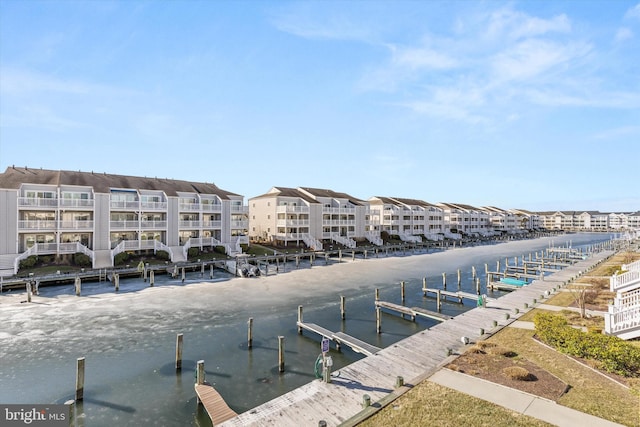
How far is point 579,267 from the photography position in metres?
46.0

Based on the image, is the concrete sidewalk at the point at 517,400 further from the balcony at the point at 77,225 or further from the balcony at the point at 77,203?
the balcony at the point at 77,203

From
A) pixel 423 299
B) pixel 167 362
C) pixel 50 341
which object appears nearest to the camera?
pixel 167 362

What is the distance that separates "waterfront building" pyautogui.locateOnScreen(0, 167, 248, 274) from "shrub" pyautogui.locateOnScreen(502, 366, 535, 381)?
42393 mm

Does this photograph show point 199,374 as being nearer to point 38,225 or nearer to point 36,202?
point 38,225

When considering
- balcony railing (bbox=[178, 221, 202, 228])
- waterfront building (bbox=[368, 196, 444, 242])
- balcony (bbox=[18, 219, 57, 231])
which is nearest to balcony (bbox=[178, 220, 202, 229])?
balcony railing (bbox=[178, 221, 202, 228])

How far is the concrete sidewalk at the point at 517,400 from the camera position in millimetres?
10570

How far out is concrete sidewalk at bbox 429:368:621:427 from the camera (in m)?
10.6

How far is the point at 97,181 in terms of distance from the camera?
46.3 metres

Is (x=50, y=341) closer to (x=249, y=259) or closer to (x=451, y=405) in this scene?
(x=451, y=405)

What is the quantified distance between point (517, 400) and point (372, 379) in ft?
17.7

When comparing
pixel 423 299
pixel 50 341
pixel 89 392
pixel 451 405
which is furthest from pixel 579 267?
pixel 50 341

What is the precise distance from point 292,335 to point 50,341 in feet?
50.2

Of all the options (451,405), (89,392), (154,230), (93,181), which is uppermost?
(93,181)

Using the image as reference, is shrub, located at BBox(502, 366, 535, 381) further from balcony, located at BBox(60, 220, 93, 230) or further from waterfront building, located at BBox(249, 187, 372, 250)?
waterfront building, located at BBox(249, 187, 372, 250)
